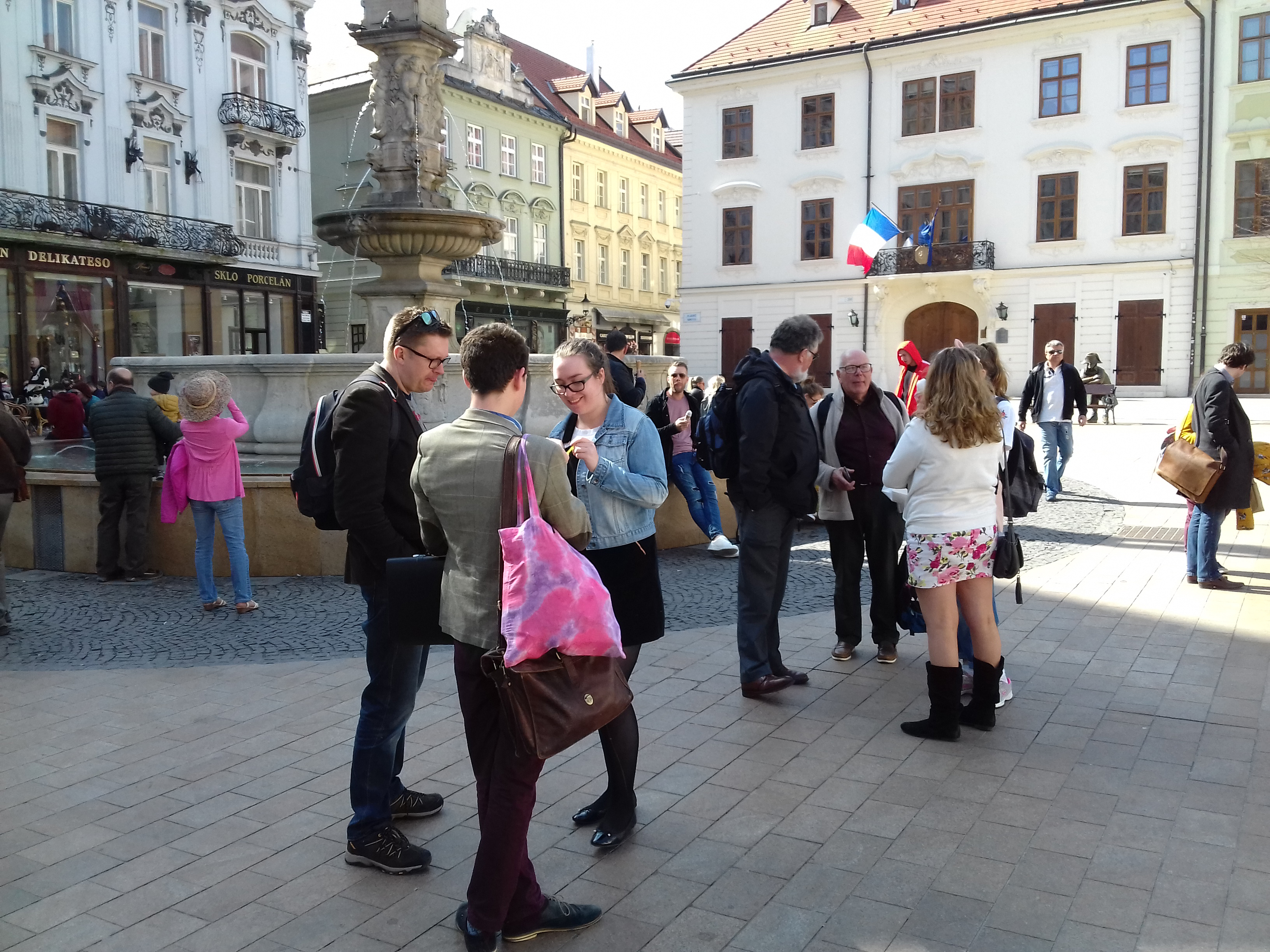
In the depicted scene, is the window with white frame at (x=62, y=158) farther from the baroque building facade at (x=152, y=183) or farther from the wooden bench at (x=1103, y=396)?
the wooden bench at (x=1103, y=396)

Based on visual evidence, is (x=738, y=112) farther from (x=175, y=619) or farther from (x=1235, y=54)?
(x=175, y=619)

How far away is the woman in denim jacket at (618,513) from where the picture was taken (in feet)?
12.8

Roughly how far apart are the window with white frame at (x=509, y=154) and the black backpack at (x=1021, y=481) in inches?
1631

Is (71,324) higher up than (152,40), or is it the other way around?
(152,40)

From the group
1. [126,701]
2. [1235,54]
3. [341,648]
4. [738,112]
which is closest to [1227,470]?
[341,648]

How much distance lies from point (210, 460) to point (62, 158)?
23.3 metres

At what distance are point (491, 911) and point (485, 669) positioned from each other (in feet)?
Result: 2.38

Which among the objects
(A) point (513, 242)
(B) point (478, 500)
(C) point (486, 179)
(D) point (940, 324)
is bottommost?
(B) point (478, 500)

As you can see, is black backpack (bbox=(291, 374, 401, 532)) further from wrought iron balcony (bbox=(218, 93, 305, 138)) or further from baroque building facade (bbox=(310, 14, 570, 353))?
baroque building facade (bbox=(310, 14, 570, 353))

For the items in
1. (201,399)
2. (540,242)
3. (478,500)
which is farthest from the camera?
(540,242)

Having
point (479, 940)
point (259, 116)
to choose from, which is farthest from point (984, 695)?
point (259, 116)

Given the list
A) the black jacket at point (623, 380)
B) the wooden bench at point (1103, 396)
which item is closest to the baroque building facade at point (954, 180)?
the wooden bench at point (1103, 396)

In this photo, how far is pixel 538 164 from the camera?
46.9m

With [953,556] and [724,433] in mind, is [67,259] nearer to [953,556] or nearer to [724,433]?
[724,433]
